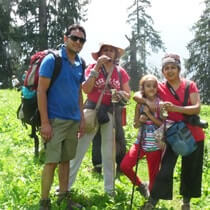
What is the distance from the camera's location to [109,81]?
5691 mm

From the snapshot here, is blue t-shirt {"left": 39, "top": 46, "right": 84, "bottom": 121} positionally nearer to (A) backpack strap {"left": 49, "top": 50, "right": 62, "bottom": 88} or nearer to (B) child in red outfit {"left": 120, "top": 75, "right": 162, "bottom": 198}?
(A) backpack strap {"left": 49, "top": 50, "right": 62, "bottom": 88}

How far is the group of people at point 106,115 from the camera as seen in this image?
4.78 metres

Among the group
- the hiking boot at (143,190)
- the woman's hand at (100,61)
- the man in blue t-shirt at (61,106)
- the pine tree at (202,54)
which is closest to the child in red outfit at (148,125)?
the hiking boot at (143,190)

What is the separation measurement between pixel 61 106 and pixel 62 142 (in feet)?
1.47

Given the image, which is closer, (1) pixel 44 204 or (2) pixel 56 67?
(2) pixel 56 67

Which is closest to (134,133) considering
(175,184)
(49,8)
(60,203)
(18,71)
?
(175,184)

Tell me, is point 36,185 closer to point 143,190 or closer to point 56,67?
point 143,190

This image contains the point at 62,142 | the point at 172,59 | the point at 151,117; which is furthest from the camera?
the point at 151,117

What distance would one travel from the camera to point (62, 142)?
4.95 metres

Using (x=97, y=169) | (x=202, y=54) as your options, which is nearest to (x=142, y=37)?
(x=202, y=54)

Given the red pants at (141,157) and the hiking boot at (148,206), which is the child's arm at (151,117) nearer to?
the red pants at (141,157)

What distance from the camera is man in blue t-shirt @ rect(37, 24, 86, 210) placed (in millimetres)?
4652

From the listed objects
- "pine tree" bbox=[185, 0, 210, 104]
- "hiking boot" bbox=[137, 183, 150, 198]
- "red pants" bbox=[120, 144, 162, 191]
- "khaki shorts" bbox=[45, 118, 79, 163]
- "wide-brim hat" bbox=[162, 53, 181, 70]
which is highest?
"pine tree" bbox=[185, 0, 210, 104]

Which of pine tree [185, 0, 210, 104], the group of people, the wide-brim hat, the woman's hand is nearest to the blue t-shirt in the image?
the group of people
